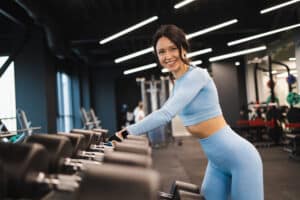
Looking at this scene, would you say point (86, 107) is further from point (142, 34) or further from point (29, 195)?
point (29, 195)

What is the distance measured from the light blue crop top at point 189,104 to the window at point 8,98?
574 cm

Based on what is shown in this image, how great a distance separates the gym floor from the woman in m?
2.37

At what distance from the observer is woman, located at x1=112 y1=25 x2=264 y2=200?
140 centimetres

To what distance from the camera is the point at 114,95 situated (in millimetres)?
14367

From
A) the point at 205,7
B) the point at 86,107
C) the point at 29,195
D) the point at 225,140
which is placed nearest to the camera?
the point at 29,195

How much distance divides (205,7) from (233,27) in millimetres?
791

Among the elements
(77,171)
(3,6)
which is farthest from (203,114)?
(3,6)

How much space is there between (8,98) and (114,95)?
7347 mm

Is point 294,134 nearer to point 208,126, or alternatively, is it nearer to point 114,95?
point 208,126

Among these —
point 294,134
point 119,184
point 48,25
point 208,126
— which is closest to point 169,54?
point 208,126

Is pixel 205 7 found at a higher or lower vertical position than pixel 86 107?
higher

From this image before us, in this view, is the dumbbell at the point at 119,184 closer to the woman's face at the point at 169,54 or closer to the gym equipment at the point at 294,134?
the woman's face at the point at 169,54

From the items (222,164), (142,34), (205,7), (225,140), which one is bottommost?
(222,164)

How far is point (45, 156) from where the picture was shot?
0.95 meters
